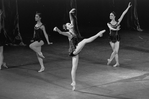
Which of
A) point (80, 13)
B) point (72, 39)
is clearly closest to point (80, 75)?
point (72, 39)

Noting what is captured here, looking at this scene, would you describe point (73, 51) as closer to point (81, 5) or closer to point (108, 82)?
point (108, 82)

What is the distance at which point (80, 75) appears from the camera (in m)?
12.0

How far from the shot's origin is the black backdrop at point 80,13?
23177 millimetres

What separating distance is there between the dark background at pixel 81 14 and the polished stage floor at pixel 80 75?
15.9 feet

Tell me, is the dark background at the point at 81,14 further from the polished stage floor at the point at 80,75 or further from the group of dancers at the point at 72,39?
the group of dancers at the point at 72,39

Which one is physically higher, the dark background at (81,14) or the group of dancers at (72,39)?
the group of dancers at (72,39)

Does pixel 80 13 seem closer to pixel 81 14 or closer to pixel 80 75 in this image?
pixel 81 14

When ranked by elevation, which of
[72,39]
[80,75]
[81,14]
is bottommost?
[81,14]

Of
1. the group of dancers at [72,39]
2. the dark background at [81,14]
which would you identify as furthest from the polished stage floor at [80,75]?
the dark background at [81,14]

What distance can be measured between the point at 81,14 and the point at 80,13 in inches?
12.9

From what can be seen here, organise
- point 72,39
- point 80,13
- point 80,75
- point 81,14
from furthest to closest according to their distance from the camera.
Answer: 1. point 80,13
2. point 81,14
3. point 80,75
4. point 72,39

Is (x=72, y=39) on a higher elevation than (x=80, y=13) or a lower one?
higher

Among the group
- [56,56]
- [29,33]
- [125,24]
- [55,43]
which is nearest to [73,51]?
[56,56]

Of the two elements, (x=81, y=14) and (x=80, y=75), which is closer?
(x=80, y=75)
